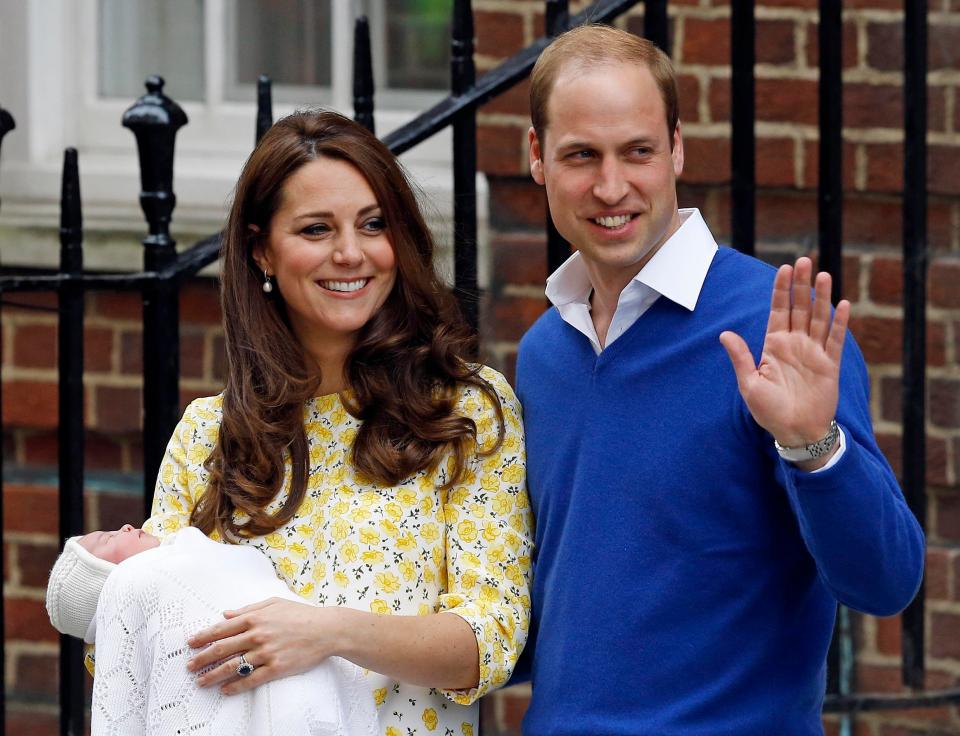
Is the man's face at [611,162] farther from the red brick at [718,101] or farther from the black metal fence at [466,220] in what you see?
the red brick at [718,101]

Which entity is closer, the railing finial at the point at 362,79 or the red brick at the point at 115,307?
the railing finial at the point at 362,79

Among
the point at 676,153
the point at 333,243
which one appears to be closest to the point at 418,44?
the point at 333,243

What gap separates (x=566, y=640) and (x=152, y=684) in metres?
0.60

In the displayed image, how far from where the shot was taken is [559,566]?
2256mm

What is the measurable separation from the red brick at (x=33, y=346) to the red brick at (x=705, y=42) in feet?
6.07

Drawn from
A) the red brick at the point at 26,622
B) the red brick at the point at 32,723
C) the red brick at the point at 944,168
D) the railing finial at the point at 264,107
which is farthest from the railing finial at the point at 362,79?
the red brick at the point at 32,723

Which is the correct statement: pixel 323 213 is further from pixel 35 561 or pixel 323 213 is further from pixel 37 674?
pixel 37 674

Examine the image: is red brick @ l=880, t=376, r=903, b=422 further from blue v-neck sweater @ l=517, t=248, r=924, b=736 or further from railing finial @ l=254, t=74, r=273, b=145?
railing finial @ l=254, t=74, r=273, b=145

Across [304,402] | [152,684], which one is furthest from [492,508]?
[152,684]

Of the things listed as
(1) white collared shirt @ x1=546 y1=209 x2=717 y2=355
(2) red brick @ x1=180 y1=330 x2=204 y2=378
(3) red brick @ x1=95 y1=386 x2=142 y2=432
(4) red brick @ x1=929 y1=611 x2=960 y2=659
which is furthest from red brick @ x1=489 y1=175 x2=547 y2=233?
(1) white collared shirt @ x1=546 y1=209 x2=717 y2=355

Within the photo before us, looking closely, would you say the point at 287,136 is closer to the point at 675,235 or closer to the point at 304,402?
the point at 304,402

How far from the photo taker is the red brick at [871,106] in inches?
140

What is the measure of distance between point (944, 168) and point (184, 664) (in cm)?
223

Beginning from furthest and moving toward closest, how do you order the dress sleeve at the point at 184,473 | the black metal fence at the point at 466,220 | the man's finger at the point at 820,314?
the black metal fence at the point at 466,220 < the dress sleeve at the point at 184,473 < the man's finger at the point at 820,314
